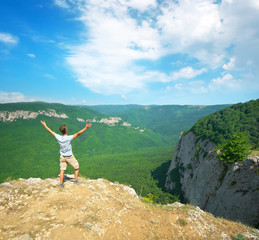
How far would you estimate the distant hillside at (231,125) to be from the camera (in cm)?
4432

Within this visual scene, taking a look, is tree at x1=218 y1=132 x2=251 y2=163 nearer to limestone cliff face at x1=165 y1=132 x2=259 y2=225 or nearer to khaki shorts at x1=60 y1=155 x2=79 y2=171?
limestone cliff face at x1=165 y1=132 x2=259 y2=225

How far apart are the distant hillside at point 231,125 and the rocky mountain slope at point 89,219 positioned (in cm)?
4177

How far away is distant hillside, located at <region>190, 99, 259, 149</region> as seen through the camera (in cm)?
4432

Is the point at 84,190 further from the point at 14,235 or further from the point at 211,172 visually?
the point at 211,172

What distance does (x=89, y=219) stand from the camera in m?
6.76

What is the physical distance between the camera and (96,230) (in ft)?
20.0

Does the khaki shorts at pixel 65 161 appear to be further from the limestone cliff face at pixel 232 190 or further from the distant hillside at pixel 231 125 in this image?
the distant hillside at pixel 231 125

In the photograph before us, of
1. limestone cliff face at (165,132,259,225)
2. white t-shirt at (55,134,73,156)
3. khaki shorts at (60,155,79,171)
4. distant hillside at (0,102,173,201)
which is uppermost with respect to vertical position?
white t-shirt at (55,134,73,156)

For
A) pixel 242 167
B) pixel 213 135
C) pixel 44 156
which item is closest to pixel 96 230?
pixel 242 167

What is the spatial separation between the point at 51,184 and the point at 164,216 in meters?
7.85

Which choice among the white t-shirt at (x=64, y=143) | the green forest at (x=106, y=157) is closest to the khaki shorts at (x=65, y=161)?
the white t-shirt at (x=64, y=143)

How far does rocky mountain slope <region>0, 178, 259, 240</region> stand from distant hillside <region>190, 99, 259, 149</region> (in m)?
41.8

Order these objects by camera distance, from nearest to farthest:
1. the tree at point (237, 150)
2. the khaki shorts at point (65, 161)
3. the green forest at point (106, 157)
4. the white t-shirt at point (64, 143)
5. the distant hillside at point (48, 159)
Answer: the white t-shirt at point (64, 143) < the khaki shorts at point (65, 161) < the tree at point (237, 150) < the green forest at point (106, 157) < the distant hillside at point (48, 159)

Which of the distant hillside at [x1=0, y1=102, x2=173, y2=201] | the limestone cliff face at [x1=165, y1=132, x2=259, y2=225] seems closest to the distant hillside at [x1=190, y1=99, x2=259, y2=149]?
the limestone cliff face at [x1=165, y1=132, x2=259, y2=225]
